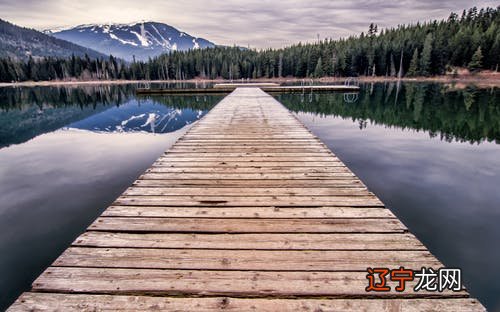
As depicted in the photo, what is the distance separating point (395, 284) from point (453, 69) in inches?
3480

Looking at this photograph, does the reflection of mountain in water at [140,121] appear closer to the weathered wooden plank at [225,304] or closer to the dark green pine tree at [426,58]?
the weathered wooden plank at [225,304]

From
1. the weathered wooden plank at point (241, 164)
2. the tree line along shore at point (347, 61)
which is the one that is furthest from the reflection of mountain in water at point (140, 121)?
the tree line along shore at point (347, 61)

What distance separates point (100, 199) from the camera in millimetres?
7352

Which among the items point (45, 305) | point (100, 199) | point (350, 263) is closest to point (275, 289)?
point (350, 263)

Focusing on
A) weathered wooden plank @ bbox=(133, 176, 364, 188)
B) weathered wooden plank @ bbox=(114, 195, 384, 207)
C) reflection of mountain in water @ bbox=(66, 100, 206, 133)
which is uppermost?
weathered wooden plank @ bbox=(133, 176, 364, 188)

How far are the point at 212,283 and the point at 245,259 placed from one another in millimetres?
405

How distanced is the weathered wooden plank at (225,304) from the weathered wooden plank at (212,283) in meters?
0.06

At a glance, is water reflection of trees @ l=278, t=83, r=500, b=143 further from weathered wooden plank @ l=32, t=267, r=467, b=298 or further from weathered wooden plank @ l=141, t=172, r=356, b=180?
weathered wooden plank @ l=32, t=267, r=467, b=298

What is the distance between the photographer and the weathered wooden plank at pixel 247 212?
11.3ft

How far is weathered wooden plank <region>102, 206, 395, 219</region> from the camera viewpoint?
345 cm

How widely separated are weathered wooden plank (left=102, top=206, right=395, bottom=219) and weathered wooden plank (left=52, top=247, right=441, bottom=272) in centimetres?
→ 71

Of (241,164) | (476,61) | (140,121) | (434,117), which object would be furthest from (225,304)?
(476,61)

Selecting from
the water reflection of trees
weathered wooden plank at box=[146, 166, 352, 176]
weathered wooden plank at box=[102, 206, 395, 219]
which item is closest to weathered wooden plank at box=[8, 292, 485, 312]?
weathered wooden plank at box=[102, 206, 395, 219]

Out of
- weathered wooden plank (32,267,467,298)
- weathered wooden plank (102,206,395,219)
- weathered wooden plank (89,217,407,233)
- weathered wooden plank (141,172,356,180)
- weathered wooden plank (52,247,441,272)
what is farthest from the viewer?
weathered wooden plank (141,172,356,180)
